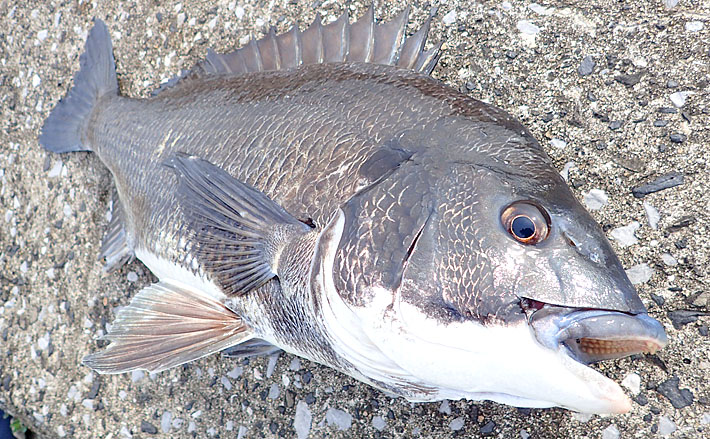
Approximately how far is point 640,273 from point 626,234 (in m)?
0.14

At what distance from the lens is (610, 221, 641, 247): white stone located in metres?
1.76

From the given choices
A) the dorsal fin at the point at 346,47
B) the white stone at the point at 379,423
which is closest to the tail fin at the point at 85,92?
the dorsal fin at the point at 346,47

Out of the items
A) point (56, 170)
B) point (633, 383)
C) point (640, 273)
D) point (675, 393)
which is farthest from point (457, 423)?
point (56, 170)

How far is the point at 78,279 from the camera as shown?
268 cm

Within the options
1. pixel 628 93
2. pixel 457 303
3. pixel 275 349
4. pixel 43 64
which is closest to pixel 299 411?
pixel 275 349

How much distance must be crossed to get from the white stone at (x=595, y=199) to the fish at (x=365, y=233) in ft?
1.93

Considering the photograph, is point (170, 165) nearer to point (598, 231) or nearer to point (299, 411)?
point (299, 411)

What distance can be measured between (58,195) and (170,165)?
4.68 ft

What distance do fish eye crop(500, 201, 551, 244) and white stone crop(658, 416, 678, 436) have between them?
103cm

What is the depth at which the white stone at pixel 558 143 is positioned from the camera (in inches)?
73.5

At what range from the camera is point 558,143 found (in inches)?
73.7

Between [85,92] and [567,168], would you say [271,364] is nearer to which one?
[567,168]

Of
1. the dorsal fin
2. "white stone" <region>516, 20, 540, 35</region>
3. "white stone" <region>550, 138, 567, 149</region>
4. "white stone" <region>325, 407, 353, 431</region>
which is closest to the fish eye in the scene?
the dorsal fin

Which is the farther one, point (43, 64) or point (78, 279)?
point (43, 64)
